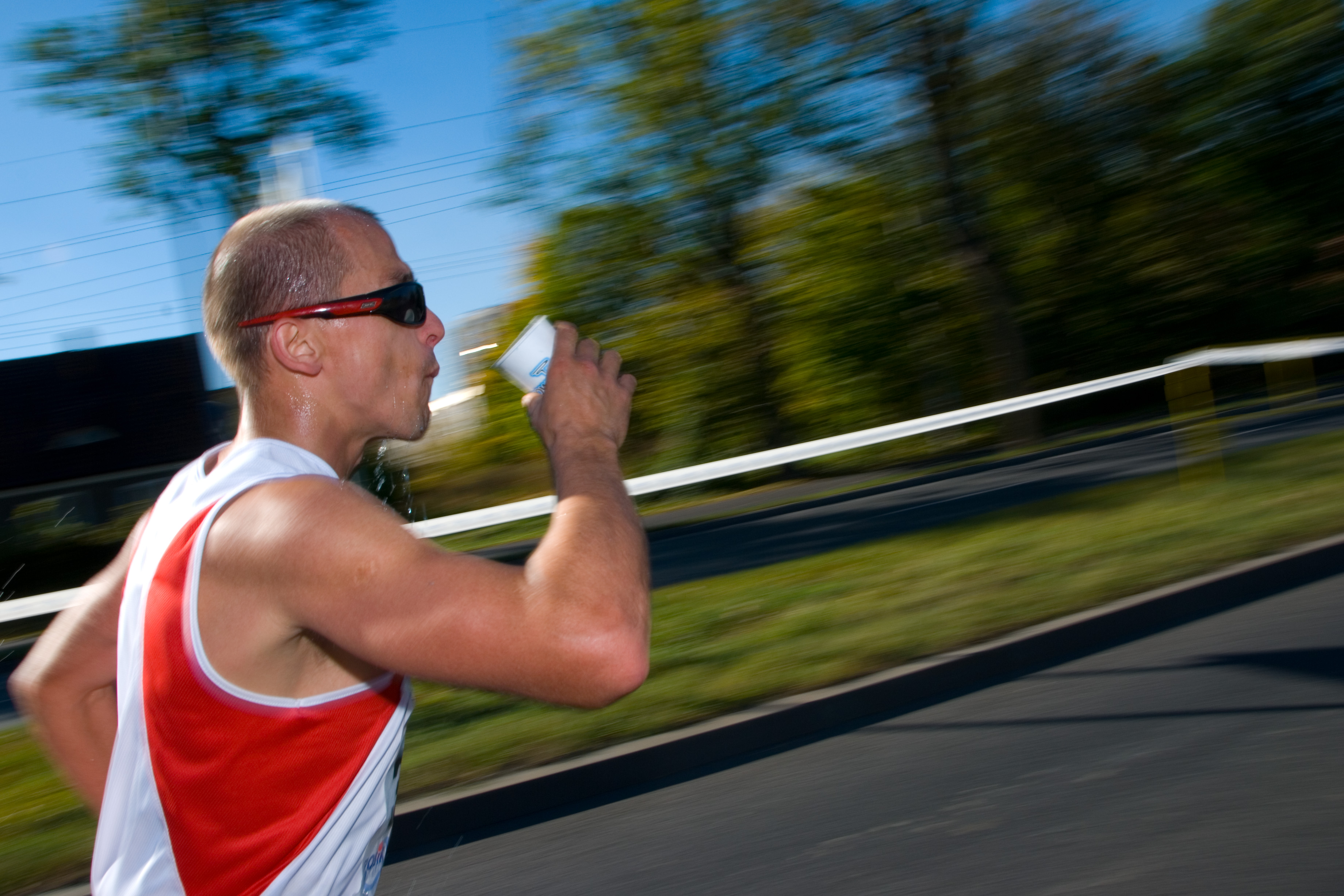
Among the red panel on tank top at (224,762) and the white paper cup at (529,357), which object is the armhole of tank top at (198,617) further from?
the white paper cup at (529,357)

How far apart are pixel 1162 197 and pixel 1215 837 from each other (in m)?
27.6

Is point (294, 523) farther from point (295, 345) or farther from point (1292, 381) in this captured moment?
point (1292, 381)

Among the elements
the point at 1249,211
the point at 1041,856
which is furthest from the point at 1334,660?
the point at 1249,211

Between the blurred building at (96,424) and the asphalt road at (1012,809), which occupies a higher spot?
the blurred building at (96,424)

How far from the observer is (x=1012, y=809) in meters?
4.02

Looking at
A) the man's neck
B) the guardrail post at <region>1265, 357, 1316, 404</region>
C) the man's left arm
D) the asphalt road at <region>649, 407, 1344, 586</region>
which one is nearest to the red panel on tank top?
the man's neck

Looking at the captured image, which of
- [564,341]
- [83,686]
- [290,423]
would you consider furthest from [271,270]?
[83,686]

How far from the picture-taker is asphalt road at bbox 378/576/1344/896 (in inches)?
139

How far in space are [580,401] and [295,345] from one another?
373 mm

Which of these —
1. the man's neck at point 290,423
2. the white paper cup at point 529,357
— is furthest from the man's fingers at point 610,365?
the man's neck at point 290,423

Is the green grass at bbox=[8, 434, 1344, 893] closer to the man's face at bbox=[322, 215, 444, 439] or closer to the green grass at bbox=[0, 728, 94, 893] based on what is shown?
the green grass at bbox=[0, 728, 94, 893]

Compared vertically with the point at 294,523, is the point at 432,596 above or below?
below

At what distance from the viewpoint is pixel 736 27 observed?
2227 centimetres

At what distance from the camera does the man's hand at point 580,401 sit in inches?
61.7
